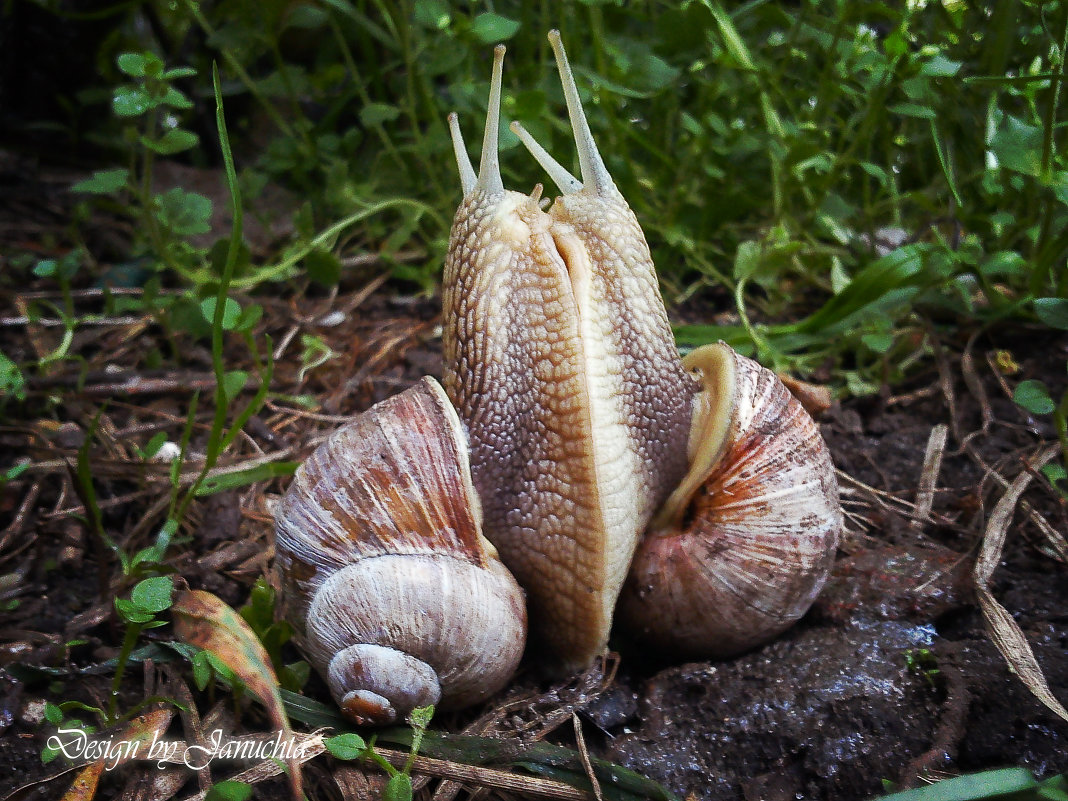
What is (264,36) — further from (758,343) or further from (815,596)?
(815,596)

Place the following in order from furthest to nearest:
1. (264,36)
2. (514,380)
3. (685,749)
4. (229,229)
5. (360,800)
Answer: (229,229)
(264,36)
(514,380)
(685,749)
(360,800)

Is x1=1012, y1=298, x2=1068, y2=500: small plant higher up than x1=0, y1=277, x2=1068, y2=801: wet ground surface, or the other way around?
x1=1012, y1=298, x2=1068, y2=500: small plant

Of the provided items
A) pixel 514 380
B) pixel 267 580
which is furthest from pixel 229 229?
pixel 514 380

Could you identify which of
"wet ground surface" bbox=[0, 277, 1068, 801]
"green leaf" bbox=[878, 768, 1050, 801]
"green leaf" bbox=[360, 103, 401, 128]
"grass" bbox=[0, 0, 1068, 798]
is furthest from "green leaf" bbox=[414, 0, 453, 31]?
"green leaf" bbox=[878, 768, 1050, 801]

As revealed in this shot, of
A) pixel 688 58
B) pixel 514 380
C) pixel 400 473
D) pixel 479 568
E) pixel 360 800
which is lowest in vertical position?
pixel 360 800

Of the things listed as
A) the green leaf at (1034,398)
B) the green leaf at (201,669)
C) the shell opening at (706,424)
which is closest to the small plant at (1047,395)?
the green leaf at (1034,398)

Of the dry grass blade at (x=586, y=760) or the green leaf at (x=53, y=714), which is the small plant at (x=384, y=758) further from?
the green leaf at (x=53, y=714)

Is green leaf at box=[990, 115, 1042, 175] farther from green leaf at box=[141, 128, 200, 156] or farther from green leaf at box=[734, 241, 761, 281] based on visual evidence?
green leaf at box=[141, 128, 200, 156]
